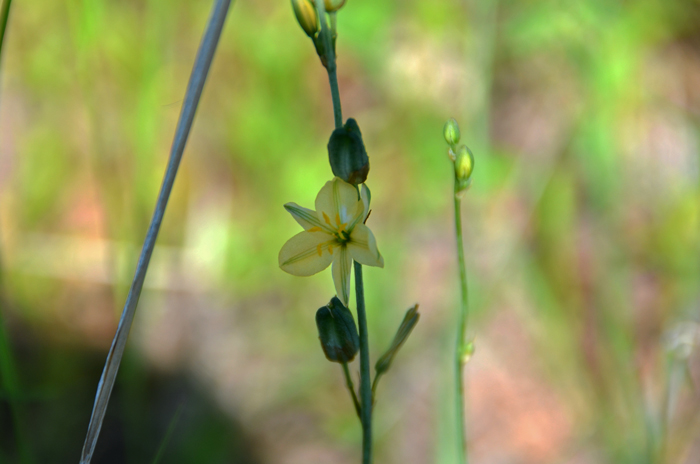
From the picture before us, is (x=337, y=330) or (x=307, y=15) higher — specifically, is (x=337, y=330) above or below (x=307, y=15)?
below

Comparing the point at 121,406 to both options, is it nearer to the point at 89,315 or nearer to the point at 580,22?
the point at 89,315

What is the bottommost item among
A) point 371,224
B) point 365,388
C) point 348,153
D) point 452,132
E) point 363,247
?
point 365,388

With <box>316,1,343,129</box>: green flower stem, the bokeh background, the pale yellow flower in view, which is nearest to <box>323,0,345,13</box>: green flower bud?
<box>316,1,343,129</box>: green flower stem

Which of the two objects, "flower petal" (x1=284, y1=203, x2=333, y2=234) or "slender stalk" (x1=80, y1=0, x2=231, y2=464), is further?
"flower petal" (x1=284, y1=203, x2=333, y2=234)

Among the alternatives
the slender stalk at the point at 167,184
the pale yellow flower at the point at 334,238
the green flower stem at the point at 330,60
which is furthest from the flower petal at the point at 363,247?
the slender stalk at the point at 167,184

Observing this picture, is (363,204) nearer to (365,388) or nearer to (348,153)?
(348,153)

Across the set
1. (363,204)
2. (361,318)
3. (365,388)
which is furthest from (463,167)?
(365,388)

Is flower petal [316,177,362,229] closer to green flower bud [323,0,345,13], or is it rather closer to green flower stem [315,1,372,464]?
green flower stem [315,1,372,464]
